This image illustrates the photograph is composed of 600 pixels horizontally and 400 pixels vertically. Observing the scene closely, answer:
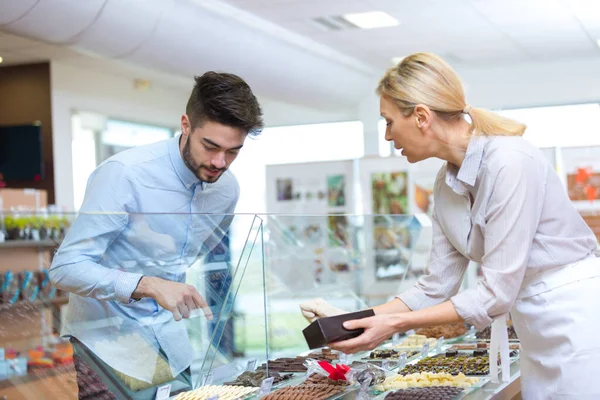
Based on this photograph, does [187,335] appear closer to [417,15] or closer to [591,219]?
[591,219]

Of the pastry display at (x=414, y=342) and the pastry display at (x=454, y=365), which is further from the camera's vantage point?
the pastry display at (x=414, y=342)

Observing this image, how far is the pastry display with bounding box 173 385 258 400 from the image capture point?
2289mm

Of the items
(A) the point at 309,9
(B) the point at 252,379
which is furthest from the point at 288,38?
(B) the point at 252,379

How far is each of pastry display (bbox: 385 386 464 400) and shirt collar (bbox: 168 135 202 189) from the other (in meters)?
0.90

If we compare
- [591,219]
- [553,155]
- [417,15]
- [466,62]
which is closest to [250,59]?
[417,15]

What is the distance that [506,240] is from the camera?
1932 millimetres

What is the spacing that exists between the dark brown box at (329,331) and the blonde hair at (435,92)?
0.56m

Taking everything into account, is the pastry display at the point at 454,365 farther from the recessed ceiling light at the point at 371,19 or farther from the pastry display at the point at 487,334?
the recessed ceiling light at the point at 371,19

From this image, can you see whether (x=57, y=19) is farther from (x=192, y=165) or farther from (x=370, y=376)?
(x=370, y=376)

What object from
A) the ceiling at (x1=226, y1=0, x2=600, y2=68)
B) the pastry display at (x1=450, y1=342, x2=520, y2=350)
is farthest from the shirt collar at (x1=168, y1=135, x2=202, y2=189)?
the ceiling at (x1=226, y1=0, x2=600, y2=68)

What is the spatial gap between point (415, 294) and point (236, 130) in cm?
70

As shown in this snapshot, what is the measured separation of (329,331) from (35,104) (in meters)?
7.66

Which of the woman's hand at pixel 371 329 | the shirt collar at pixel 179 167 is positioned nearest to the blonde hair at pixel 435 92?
the woman's hand at pixel 371 329

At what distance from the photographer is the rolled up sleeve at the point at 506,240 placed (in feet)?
6.30
